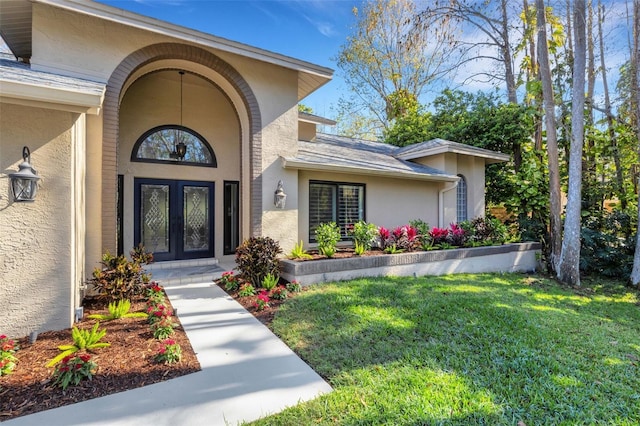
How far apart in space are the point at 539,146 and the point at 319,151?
11.1 m

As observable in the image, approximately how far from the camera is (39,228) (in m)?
4.14

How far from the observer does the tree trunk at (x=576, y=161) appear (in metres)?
8.59

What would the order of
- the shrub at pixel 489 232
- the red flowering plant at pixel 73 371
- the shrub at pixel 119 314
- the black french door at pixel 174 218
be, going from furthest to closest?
the shrub at pixel 489 232, the black french door at pixel 174 218, the shrub at pixel 119 314, the red flowering plant at pixel 73 371

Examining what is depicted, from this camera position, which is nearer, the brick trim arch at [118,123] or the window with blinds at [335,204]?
the brick trim arch at [118,123]

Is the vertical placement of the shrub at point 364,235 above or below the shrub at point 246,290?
above

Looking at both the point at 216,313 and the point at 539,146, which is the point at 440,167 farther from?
the point at 216,313

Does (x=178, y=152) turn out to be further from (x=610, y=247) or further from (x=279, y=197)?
(x=610, y=247)

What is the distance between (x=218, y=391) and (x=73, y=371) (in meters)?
1.52

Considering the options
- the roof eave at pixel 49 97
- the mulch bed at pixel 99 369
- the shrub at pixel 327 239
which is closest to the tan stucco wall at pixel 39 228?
the roof eave at pixel 49 97

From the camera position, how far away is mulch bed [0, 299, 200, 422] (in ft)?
9.39

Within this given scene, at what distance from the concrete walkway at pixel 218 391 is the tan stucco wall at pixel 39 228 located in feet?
6.38

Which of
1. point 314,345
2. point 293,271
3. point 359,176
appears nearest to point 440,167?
point 359,176

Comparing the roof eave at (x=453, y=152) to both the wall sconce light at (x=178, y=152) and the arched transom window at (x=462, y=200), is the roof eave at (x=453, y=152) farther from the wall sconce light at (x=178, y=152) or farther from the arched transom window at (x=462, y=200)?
the wall sconce light at (x=178, y=152)

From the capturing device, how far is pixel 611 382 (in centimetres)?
336
